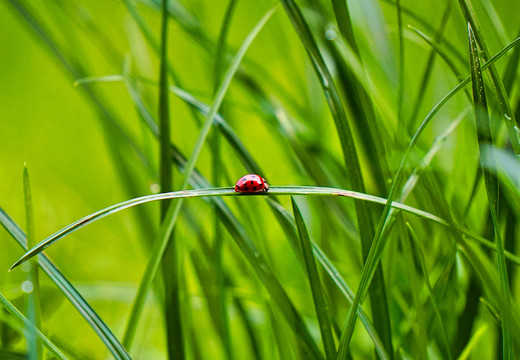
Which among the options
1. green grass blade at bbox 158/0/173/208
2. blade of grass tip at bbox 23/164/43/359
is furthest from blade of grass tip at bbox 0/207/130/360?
green grass blade at bbox 158/0/173/208

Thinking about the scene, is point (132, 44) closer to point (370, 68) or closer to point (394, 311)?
point (370, 68)

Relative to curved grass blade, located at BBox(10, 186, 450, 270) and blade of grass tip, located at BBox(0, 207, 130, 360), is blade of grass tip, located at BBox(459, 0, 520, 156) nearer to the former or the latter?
curved grass blade, located at BBox(10, 186, 450, 270)

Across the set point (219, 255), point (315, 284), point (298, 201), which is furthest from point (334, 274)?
point (298, 201)

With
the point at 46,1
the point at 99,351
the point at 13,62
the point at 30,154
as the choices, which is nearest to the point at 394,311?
the point at 99,351

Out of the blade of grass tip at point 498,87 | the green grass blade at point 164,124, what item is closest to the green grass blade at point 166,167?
the green grass blade at point 164,124

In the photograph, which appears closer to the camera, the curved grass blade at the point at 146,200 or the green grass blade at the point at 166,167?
the curved grass blade at the point at 146,200

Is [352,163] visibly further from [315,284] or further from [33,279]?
[33,279]

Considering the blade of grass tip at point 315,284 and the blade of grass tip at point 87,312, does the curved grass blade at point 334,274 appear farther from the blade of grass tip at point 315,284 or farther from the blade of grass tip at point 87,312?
the blade of grass tip at point 87,312
